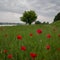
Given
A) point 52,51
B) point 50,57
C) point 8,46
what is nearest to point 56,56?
point 50,57

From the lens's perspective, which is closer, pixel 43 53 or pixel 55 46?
pixel 43 53

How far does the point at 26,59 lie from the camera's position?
5016mm

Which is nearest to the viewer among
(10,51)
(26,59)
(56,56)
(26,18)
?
(26,59)

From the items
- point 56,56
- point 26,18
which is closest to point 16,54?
point 56,56

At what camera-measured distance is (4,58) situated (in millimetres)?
5188

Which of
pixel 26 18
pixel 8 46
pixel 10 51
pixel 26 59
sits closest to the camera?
pixel 26 59

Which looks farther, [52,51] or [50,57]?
[52,51]

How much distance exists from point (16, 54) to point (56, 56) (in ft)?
3.33

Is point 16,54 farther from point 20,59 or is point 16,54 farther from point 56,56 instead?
point 56,56

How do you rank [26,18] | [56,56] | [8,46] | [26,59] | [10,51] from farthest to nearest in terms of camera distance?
[26,18]
[8,46]
[10,51]
[56,56]
[26,59]

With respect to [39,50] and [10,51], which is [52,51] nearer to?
[39,50]

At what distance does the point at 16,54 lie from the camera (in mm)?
5391

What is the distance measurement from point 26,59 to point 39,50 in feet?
3.44

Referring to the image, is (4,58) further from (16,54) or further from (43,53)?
(43,53)
